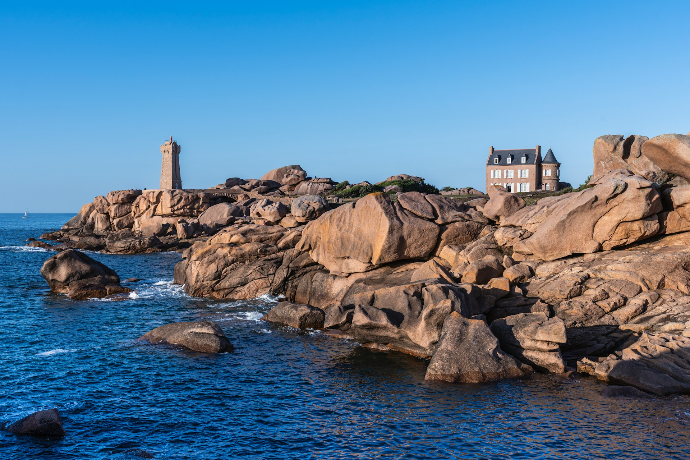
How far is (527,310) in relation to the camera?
34.3 meters

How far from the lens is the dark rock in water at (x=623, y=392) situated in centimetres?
2564

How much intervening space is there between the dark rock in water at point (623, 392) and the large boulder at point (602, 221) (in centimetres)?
1370

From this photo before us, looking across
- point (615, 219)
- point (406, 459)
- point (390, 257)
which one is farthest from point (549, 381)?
point (390, 257)

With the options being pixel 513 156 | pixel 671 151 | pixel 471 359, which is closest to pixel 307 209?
pixel 471 359

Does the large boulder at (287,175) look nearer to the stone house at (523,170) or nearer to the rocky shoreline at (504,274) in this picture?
the stone house at (523,170)

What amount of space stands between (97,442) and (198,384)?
23.6 ft

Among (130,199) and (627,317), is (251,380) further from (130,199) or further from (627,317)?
(130,199)

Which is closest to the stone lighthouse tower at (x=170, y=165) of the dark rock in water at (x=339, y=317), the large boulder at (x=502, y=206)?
the large boulder at (x=502, y=206)

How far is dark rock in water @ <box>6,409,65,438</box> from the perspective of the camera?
73.5 ft

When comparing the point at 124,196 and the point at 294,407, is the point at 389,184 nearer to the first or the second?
the point at 124,196

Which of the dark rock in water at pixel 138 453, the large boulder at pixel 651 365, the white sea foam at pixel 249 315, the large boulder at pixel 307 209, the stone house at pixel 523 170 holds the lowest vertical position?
the dark rock in water at pixel 138 453

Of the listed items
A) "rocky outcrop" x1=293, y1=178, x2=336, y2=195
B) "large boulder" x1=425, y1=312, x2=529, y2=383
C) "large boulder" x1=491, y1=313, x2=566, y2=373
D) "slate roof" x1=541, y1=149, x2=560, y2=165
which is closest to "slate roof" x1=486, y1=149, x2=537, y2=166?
"slate roof" x1=541, y1=149, x2=560, y2=165

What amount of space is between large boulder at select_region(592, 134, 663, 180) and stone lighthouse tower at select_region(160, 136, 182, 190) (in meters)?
125

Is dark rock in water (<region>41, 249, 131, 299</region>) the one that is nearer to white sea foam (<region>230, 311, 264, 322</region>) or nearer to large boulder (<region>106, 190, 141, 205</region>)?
white sea foam (<region>230, 311, 264, 322</region>)
